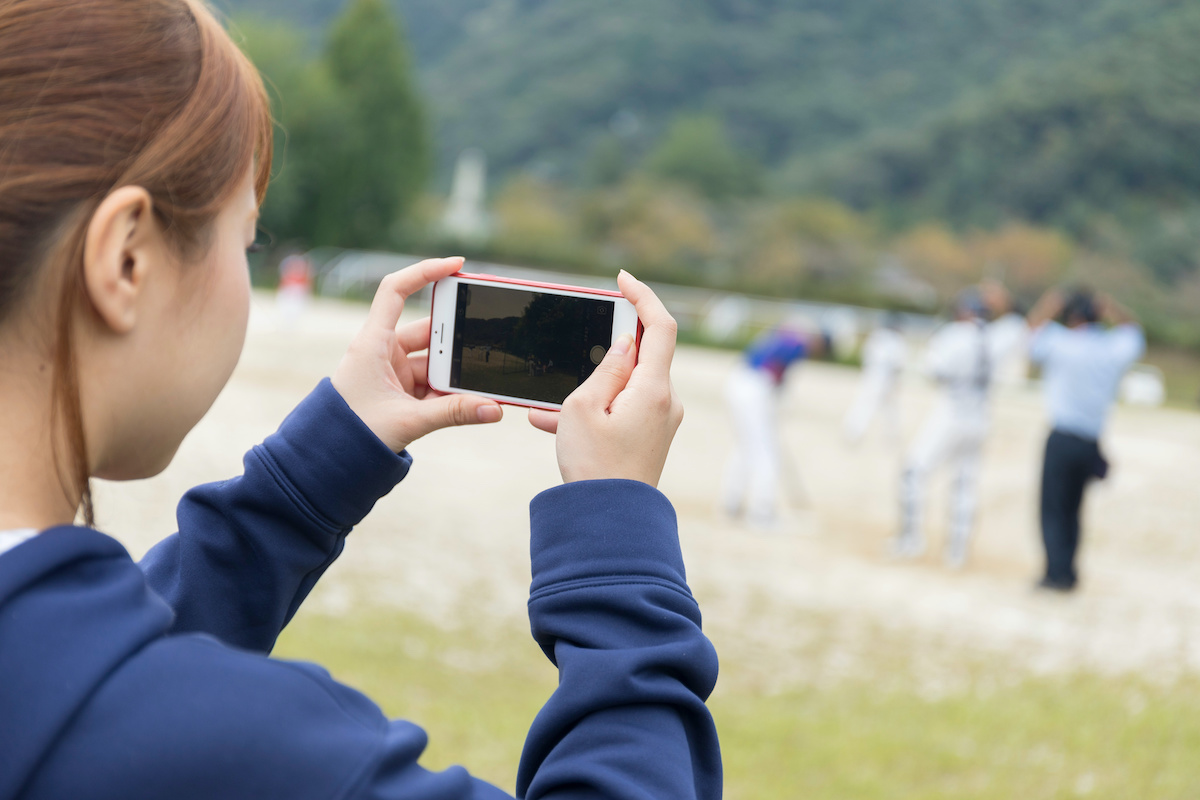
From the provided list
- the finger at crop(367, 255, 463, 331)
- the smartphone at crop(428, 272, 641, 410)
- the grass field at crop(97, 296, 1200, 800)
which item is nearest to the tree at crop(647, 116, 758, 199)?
the grass field at crop(97, 296, 1200, 800)

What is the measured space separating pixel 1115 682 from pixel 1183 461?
12.3 meters

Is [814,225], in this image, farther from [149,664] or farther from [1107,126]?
[149,664]

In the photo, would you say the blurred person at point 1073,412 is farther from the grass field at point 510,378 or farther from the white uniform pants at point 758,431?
the grass field at point 510,378

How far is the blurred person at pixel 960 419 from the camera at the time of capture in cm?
A: 819

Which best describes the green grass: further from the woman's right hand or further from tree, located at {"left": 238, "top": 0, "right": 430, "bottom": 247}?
tree, located at {"left": 238, "top": 0, "right": 430, "bottom": 247}

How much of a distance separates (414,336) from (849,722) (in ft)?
12.7

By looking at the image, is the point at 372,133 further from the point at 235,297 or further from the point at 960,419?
the point at 235,297

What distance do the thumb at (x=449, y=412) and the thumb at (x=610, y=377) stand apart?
0.22 metres

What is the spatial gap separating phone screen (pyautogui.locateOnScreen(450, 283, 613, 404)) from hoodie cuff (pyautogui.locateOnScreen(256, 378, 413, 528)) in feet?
0.82

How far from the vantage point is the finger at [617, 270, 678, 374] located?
1127mm

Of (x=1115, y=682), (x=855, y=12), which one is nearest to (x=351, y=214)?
(x=1115, y=682)

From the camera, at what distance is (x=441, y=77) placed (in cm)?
9550

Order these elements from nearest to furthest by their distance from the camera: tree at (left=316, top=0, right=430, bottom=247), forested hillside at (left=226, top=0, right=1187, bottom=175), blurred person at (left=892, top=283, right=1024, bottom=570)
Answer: blurred person at (left=892, top=283, right=1024, bottom=570), tree at (left=316, top=0, right=430, bottom=247), forested hillside at (left=226, top=0, right=1187, bottom=175)

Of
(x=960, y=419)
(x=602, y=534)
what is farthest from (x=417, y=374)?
(x=960, y=419)
